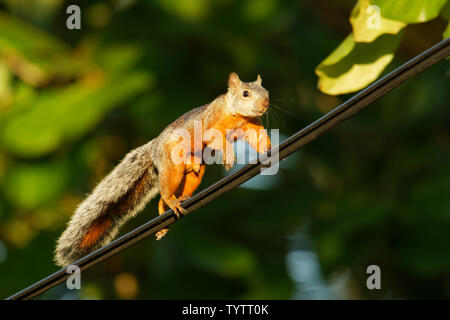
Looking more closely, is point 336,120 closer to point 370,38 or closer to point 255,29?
point 370,38

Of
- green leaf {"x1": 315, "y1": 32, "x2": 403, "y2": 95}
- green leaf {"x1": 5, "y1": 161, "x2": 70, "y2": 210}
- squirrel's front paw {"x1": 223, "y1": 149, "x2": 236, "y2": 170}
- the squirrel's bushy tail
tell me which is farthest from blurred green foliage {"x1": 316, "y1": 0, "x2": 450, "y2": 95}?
green leaf {"x1": 5, "y1": 161, "x2": 70, "y2": 210}

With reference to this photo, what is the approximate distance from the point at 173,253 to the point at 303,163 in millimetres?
1424

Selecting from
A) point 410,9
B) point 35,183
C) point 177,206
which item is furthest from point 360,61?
point 35,183

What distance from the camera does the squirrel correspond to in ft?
5.31

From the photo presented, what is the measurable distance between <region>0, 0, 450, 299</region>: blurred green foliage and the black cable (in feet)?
6.62

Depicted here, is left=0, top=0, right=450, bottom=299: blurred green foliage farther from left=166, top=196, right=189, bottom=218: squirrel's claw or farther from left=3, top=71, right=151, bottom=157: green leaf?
left=166, top=196, right=189, bottom=218: squirrel's claw

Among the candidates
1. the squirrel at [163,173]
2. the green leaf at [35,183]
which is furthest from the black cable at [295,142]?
the green leaf at [35,183]

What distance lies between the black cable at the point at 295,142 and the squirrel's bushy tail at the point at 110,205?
19.5 inches

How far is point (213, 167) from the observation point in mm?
3912

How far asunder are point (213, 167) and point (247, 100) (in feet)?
7.56

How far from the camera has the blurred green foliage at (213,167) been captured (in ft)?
11.7

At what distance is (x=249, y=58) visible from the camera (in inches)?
150

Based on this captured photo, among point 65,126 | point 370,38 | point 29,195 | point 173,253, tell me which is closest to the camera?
point 370,38

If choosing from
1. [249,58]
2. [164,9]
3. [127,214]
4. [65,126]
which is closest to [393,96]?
[249,58]
